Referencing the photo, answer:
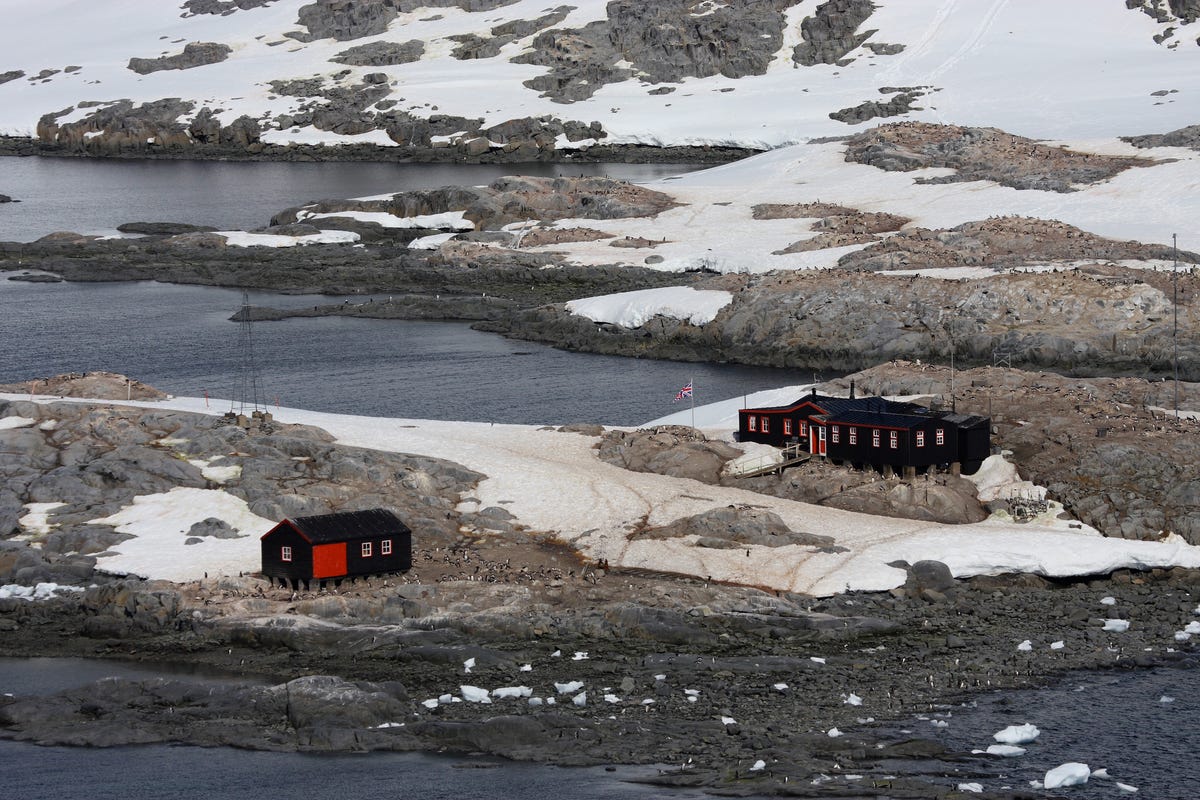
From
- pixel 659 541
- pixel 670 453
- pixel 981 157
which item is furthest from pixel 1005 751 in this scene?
pixel 981 157

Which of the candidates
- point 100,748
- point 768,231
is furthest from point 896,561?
point 768,231

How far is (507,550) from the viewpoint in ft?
227

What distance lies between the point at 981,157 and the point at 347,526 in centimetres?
11015

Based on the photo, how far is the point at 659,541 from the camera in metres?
69.4

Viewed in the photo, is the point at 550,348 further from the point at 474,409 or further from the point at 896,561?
the point at 896,561

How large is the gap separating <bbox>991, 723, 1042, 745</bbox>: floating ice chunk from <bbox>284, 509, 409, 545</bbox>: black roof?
24.2 m

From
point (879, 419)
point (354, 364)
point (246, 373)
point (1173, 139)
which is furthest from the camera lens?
point (1173, 139)

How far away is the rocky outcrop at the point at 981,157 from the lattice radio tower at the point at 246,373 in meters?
67.0

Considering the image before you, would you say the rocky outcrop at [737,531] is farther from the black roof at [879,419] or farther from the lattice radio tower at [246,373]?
the lattice radio tower at [246,373]

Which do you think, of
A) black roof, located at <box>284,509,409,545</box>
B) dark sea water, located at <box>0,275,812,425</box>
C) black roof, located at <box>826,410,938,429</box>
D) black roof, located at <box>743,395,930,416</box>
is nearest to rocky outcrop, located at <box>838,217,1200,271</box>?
dark sea water, located at <box>0,275,812,425</box>

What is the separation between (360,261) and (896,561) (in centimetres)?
9548

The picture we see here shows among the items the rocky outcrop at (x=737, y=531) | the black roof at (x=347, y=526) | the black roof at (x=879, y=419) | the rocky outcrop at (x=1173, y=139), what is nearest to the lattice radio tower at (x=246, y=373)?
the black roof at (x=347, y=526)

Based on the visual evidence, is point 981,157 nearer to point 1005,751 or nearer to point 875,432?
point 875,432

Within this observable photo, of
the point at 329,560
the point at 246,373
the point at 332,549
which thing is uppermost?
the point at 332,549
